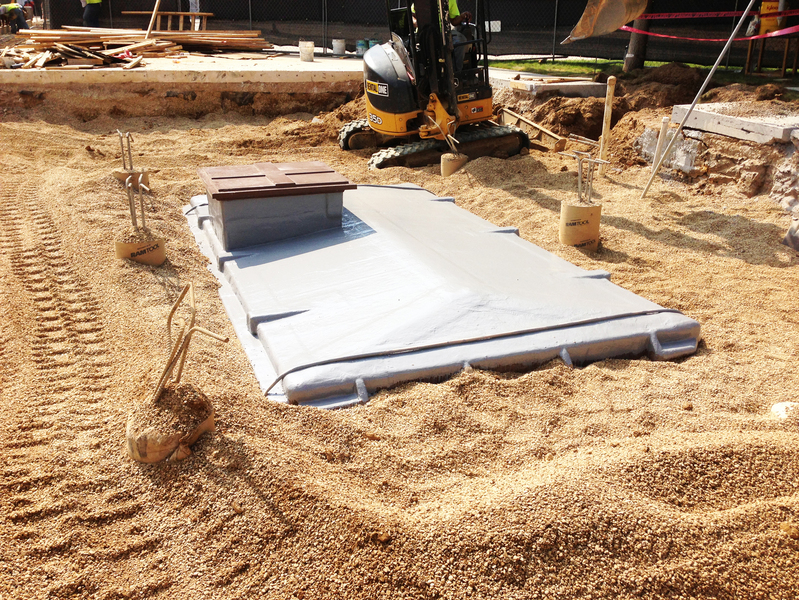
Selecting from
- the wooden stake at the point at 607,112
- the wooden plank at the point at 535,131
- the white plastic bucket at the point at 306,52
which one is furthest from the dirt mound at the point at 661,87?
the white plastic bucket at the point at 306,52

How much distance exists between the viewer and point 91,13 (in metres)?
15.5

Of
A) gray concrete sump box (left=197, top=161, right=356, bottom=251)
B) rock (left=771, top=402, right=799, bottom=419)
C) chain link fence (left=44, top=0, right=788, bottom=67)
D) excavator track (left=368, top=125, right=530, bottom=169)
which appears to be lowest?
rock (left=771, top=402, right=799, bottom=419)

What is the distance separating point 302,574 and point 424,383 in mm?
1291

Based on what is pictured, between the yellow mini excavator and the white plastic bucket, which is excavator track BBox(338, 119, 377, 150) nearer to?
the yellow mini excavator

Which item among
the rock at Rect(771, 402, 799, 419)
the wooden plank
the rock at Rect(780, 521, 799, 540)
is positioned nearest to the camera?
the rock at Rect(780, 521, 799, 540)

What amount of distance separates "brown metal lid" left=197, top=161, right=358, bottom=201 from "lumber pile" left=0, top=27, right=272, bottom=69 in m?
7.38

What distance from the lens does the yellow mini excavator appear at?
743 centimetres

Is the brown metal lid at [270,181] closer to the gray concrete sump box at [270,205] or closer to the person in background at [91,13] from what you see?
the gray concrete sump box at [270,205]

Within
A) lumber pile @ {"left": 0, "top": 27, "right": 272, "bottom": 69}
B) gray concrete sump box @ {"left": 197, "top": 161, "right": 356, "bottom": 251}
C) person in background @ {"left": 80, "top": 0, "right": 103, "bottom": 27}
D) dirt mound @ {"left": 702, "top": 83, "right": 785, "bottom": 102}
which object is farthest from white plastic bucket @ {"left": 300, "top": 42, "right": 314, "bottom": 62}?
gray concrete sump box @ {"left": 197, "top": 161, "right": 356, "bottom": 251}

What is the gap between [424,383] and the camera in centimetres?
324

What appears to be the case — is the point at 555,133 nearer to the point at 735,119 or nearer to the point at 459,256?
the point at 735,119

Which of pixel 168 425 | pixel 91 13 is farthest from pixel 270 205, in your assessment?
→ pixel 91 13

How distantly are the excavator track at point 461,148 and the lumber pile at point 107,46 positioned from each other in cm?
576

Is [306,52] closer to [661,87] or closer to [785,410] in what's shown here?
[661,87]
